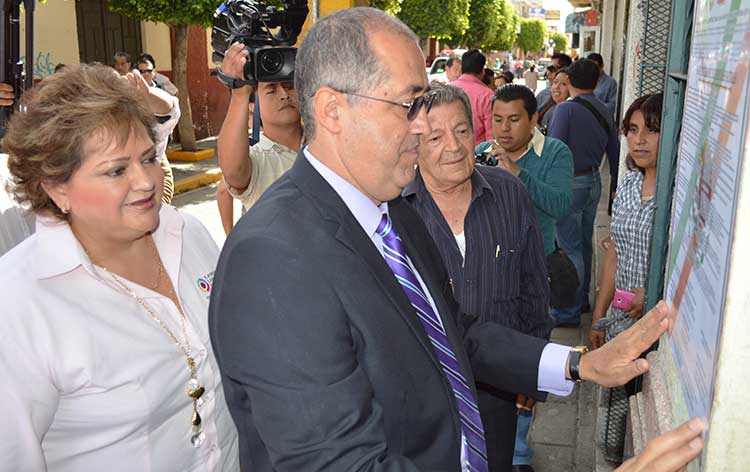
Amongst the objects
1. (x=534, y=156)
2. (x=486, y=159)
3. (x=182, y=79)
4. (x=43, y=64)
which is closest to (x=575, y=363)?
(x=486, y=159)

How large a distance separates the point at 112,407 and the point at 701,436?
4.50 feet

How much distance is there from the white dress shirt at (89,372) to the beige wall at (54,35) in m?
12.2

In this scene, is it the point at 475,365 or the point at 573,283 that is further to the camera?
the point at 573,283

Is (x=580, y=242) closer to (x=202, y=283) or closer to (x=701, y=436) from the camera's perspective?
(x=202, y=283)

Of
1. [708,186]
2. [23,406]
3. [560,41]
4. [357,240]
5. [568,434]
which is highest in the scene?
[560,41]

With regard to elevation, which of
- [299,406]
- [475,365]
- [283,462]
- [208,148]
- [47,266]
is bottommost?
[208,148]

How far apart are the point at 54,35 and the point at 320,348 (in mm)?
13654

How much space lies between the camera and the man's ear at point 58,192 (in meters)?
1.93

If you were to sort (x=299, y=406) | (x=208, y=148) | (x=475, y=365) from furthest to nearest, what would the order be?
(x=208, y=148), (x=475, y=365), (x=299, y=406)

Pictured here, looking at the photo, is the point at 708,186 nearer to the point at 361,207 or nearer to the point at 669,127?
the point at 361,207

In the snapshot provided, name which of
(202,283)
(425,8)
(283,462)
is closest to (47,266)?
(202,283)

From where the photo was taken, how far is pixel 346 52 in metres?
1.58

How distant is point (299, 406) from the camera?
1338 millimetres

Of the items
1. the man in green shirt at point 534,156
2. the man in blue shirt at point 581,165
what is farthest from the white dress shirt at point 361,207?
the man in blue shirt at point 581,165
